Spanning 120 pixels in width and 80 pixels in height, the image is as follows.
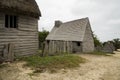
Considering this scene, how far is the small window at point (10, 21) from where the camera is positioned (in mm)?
12414

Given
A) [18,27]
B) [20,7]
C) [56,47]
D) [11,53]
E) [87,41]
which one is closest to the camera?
[11,53]

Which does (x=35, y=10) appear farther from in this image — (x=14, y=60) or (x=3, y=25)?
(x=14, y=60)

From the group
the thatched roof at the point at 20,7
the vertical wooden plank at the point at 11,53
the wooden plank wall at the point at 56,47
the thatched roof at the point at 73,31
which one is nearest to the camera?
the thatched roof at the point at 20,7

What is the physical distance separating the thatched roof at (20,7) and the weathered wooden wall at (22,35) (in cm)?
51

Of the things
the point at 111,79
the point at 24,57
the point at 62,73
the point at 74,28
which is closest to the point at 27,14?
the point at 24,57

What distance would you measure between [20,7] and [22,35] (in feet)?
7.92

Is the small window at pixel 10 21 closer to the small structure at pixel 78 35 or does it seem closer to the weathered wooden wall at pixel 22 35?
the weathered wooden wall at pixel 22 35

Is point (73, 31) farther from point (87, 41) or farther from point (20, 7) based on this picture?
point (20, 7)

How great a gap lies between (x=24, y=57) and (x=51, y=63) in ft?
11.2

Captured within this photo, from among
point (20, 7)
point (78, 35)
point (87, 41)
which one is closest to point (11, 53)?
point (20, 7)

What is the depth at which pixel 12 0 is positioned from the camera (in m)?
12.3

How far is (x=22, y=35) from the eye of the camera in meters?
13.3

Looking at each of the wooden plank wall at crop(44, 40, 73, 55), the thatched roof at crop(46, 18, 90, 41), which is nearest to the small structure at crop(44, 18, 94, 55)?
the thatched roof at crop(46, 18, 90, 41)

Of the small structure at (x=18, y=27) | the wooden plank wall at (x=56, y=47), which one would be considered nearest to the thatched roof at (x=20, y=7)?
the small structure at (x=18, y=27)
